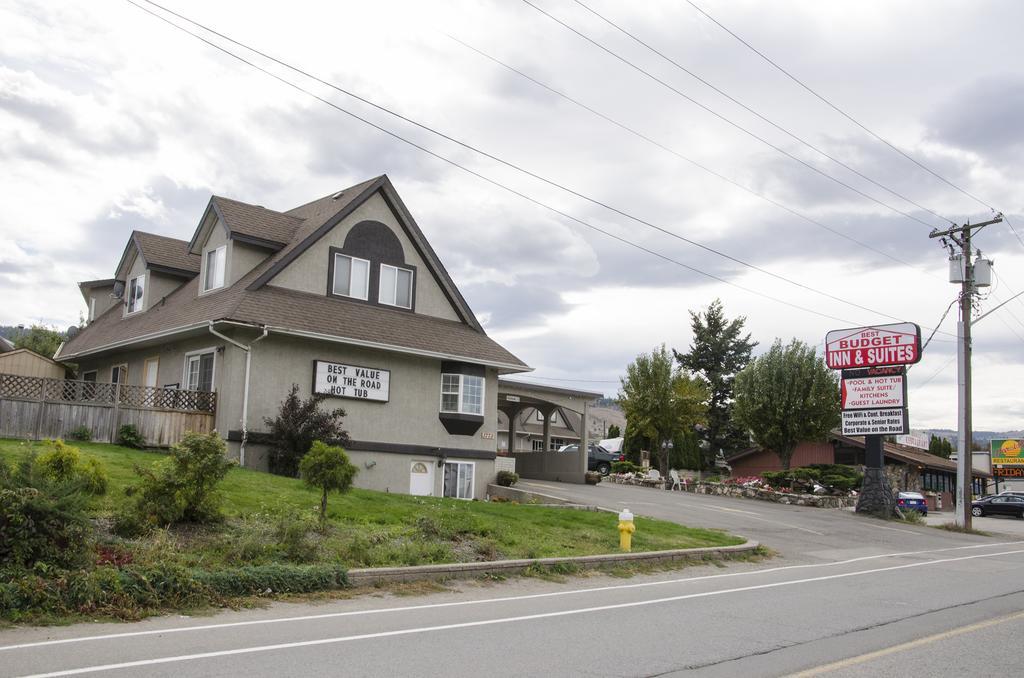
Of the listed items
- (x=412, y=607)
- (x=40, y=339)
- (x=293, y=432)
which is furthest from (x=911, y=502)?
(x=40, y=339)

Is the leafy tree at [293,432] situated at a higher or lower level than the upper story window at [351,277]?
lower

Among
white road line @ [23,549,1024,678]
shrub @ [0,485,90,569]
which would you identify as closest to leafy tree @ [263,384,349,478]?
shrub @ [0,485,90,569]

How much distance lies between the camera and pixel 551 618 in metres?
10.2

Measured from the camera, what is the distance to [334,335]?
23.3 m

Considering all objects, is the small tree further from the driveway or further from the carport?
the carport

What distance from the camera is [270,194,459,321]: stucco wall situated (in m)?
24.8

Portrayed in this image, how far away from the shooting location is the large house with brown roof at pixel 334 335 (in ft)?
74.8

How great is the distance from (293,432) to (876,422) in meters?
21.7

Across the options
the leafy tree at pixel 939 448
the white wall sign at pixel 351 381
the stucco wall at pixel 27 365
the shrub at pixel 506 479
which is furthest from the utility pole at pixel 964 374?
the leafy tree at pixel 939 448

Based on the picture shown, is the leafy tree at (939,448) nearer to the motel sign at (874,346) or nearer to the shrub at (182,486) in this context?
the motel sign at (874,346)

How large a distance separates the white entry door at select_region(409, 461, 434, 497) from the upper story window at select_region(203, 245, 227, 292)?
7889 millimetres

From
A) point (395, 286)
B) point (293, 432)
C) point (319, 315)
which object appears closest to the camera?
point (293, 432)

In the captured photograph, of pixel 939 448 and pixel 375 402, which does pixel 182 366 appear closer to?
pixel 375 402

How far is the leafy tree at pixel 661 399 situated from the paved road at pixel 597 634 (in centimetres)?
3200
